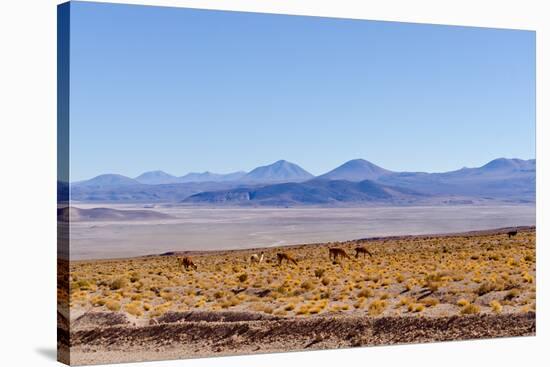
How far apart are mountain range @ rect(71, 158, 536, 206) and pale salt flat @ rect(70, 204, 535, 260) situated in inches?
8.7

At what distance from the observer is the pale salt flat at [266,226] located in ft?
70.3

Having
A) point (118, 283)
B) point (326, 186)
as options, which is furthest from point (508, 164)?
point (118, 283)

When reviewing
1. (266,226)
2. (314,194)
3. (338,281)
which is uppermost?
(314,194)

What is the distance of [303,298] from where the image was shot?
23.0m

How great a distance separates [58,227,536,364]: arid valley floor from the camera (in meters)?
21.2

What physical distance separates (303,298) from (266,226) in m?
1.63

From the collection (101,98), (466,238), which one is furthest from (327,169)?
(101,98)

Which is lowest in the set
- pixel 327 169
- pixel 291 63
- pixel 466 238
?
pixel 466 238

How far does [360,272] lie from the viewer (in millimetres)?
23641

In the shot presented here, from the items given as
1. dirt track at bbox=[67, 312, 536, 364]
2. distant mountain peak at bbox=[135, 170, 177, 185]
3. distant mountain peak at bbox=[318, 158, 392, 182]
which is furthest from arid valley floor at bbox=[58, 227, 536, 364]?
distant mountain peak at bbox=[135, 170, 177, 185]

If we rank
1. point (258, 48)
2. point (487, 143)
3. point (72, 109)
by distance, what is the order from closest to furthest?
point (72, 109)
point (258, 48)
point (487, 143)

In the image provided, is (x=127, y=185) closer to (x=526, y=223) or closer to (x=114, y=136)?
(x=114, y=136)

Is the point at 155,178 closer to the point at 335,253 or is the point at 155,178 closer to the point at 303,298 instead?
the point at 303,298

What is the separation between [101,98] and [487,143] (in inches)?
352
